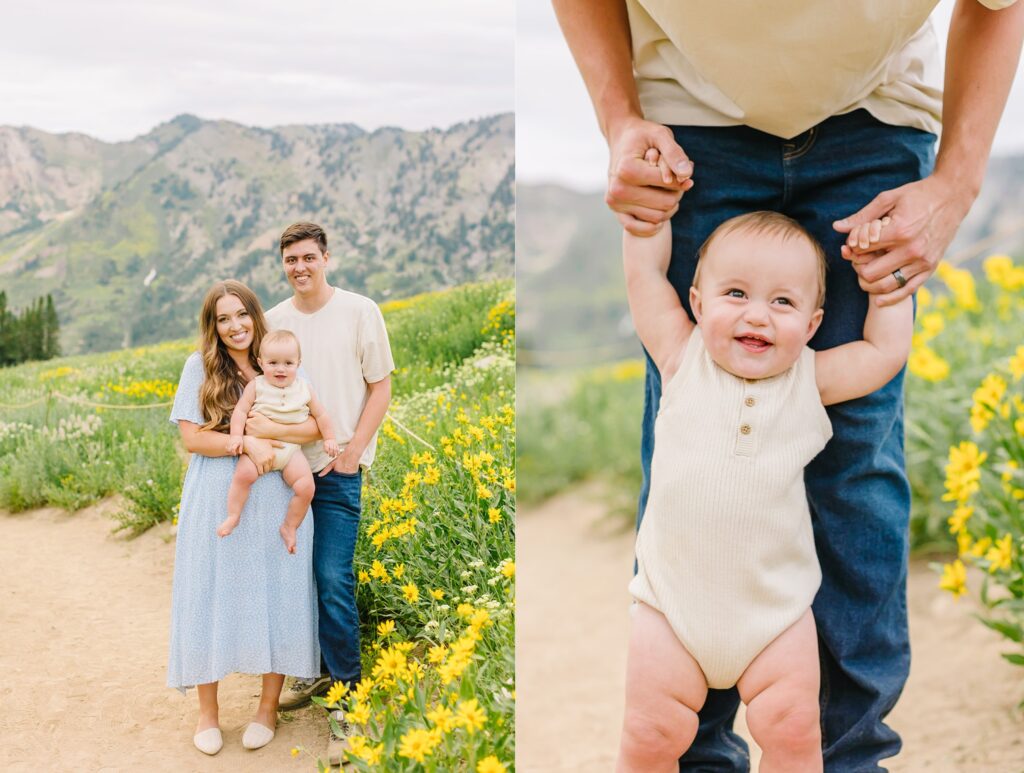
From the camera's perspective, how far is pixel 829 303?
1.60 m

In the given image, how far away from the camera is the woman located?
1.79m

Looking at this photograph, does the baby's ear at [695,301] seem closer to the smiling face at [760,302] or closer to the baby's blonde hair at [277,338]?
the smiling face at [760,302]

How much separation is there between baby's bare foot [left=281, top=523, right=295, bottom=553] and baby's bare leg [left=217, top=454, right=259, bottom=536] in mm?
80

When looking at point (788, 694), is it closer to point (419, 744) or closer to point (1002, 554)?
point (419, 744)

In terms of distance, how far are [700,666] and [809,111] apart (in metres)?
0.80

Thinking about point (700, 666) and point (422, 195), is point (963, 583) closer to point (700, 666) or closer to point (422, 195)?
point (700, 666)

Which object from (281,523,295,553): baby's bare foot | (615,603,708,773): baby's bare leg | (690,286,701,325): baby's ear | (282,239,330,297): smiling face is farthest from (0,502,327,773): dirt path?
(690,286,701,325): baby's ear

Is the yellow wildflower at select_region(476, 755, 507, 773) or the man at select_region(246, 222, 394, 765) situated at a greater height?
the man at select_region(246, 222, 394, 765)

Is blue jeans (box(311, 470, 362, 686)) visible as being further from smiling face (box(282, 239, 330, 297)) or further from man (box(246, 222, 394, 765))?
smiling face (box(282, 239, 330, 297))

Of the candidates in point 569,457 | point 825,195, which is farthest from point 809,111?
point 569,457

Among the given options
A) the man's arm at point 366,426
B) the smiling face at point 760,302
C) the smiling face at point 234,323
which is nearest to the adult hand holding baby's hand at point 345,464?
the man's arm at point 366,426

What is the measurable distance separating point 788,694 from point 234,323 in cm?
106

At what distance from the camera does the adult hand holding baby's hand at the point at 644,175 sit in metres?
1.49

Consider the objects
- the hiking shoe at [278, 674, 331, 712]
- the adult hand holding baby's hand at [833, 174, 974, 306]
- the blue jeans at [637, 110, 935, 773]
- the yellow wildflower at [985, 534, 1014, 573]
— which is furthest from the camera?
the yellow wildflower at [985, 534, 1014, 573]
